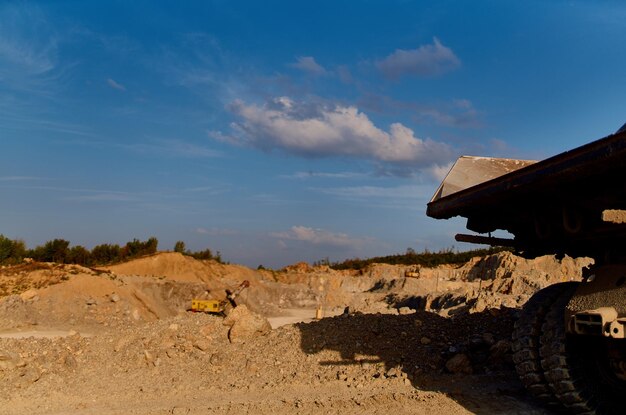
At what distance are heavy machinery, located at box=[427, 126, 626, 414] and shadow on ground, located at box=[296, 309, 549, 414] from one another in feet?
2.17

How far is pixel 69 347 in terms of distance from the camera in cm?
900

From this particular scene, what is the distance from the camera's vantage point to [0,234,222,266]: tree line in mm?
31672

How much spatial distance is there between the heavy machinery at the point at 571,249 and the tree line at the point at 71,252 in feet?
102

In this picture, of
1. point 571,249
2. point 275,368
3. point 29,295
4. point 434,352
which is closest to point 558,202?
point 571,249

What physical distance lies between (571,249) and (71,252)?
3503cm

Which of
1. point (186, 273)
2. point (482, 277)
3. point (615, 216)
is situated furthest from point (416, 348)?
point (482, 277)

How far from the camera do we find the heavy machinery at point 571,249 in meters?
4.00

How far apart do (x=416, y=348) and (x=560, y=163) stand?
4.47 meters

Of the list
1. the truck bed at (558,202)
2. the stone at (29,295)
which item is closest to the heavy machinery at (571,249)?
the truck bed at (558,202)

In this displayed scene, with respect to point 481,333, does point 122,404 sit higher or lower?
lower

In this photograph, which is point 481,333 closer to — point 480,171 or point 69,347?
point 480,171

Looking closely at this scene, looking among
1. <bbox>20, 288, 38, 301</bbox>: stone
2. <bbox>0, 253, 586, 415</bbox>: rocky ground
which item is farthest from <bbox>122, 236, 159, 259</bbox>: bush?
<bbox>0, 253, 586, 415</bbox>: rocky ground

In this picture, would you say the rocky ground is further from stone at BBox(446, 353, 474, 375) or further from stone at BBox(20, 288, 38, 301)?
stone at BBox(20, 288, 38, 301)

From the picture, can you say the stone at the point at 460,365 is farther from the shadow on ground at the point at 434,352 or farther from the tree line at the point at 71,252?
the tree line at the point at 71,252
